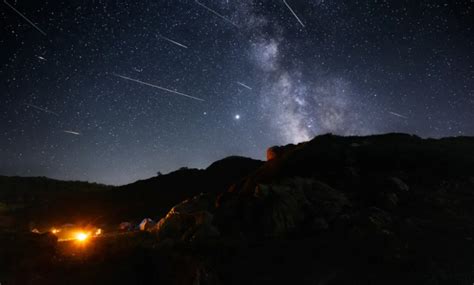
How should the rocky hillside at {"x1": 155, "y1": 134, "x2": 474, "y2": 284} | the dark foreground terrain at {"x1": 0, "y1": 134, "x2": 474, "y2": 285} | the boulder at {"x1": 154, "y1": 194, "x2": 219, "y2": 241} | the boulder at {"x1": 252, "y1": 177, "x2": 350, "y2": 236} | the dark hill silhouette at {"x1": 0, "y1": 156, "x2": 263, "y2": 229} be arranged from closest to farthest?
the dark foreground terrain at {"x1": 0, "y1": 134, "x2": 474, "y2": 285}
the rocky hillside at {"x1": 155, "y1": 134, "x2": 474, "y2": 284}
the boulder at {"x1": 154, "y1": 194, "x2": 219, "y2": 241}
the boulder at {"x1": 252, "y1": 177, "x2": 350, "y2": 236}
the dark hill silhouette at {"x1": 0, "y1": 156, "x2": 263, "y2": 229}

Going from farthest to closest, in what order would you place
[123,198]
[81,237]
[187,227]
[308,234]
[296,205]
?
[123,198] < [296,205] < [187,227] < [308,234] < [81,237]

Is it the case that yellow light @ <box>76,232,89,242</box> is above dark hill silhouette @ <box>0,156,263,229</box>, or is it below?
below

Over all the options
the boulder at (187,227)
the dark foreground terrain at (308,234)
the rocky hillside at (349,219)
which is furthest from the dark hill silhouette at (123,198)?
the boulder at (187,227)

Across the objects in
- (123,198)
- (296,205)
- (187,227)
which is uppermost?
(123,198)

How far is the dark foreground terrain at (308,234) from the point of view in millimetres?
13695

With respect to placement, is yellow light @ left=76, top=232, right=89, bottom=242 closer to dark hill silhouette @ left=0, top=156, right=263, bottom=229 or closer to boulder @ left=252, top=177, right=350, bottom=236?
boulder @ left=252, top=177, right=350, bottom=236

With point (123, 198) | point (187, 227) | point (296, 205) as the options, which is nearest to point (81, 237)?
point (187, 227)

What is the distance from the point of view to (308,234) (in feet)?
71.0

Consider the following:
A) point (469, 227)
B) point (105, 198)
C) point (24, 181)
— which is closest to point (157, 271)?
point (469, 227)

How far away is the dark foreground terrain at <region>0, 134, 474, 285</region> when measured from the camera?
44.9ft

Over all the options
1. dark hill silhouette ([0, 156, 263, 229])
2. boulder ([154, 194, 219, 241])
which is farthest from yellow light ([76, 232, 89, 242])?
dark hill silhouette ([0, 156, 263, 229])

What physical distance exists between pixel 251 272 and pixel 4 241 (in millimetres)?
11777

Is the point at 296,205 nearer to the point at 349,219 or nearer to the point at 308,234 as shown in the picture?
the point at 308,234

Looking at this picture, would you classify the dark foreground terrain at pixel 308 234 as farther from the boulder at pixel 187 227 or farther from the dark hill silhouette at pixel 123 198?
the dark hill silhouette at pixel 123 198
